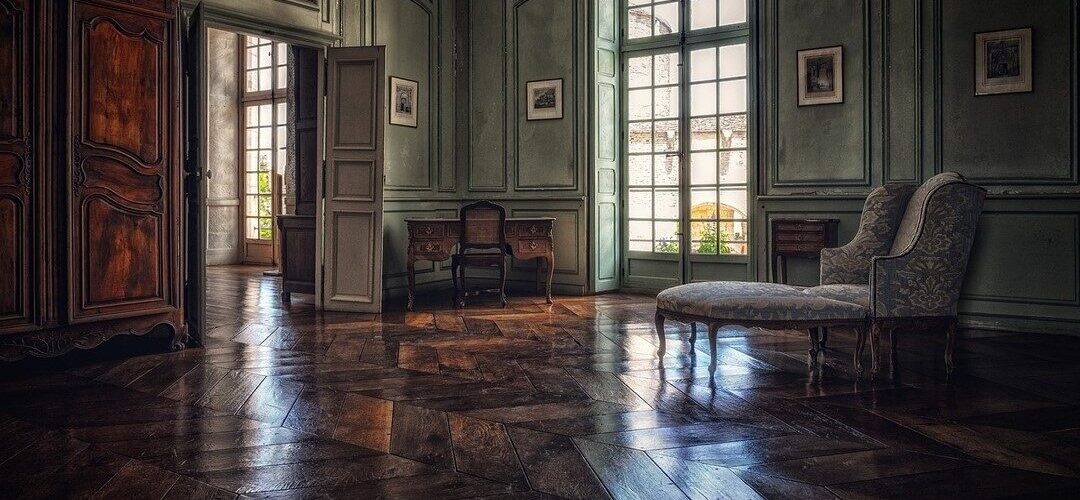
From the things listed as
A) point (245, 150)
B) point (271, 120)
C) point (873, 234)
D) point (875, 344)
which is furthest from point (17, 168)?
point (245, 150)

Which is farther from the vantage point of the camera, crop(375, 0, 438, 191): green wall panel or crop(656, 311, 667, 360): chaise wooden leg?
crop(375, 0, 438, 191): green wall panel

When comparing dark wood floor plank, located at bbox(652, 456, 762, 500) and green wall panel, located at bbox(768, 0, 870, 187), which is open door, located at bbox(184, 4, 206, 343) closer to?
dark wood floor plank, located at bbox(652, 456, 762, 500)

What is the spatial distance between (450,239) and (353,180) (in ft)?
2.72

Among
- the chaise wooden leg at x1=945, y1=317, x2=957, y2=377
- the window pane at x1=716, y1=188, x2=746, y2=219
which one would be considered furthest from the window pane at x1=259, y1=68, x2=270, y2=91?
the chaise wooden leg at x1=945, y1=317, x2=957, y2=377

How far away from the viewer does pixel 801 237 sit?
18.0ft

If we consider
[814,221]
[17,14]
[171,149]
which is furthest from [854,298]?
[17,14]

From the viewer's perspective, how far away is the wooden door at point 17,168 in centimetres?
352

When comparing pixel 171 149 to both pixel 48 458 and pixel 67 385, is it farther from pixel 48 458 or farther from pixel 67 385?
pixel 48 458

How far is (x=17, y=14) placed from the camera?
3.54 m

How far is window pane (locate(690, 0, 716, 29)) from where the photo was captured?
21.9 feet

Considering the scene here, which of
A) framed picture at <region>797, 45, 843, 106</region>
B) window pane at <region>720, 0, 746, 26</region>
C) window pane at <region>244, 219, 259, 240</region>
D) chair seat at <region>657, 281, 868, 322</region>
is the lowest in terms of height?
chair seat at <region>657, 281, 868, 322</region>

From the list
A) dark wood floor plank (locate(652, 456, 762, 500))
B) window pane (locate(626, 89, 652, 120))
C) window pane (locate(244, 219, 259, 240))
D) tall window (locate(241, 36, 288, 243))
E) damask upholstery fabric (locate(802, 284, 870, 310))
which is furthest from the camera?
window pane (locate(244, 219, 259, 240))

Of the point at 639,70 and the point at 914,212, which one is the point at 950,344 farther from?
the point at 639,70

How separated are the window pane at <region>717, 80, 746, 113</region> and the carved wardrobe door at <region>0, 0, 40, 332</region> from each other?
4.83 metres
